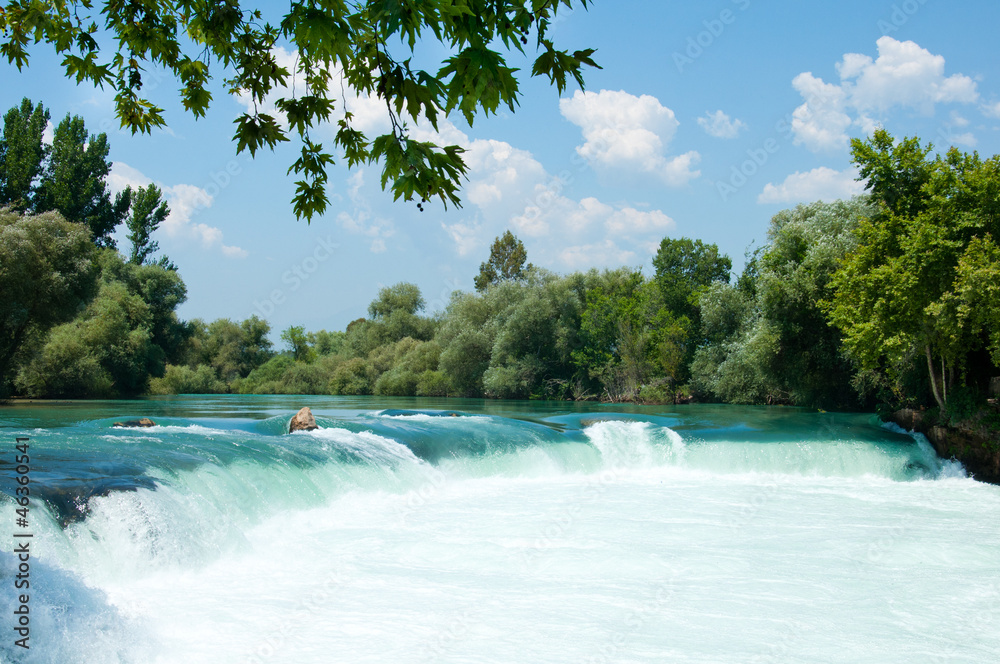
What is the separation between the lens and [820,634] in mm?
5469

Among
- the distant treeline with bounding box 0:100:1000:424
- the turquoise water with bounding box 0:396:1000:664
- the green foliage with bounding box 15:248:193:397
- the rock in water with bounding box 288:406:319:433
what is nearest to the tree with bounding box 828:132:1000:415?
the distant treeline with bounding box 0:100:1000:424

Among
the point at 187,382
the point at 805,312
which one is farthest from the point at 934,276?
the point at 187,382

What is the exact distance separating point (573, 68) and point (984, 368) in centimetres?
1586

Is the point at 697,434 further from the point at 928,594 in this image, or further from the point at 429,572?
the point at 429,572

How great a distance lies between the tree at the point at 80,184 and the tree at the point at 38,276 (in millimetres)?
12524

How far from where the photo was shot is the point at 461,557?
295 inches

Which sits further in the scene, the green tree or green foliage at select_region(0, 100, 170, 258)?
the green tree

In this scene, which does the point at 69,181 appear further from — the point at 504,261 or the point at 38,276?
the point at 504,261

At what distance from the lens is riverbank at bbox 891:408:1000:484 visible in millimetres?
12961

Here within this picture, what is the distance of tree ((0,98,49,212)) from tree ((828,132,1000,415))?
121 feet

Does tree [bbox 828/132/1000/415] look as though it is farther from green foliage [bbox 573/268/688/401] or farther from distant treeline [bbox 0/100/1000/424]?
green foliage [bbox 573/268/688/401]

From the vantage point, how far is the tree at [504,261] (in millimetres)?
63125

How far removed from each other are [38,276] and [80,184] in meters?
16.9

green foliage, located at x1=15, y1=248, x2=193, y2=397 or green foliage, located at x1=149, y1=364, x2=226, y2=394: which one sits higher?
green foliage, located at x1=15, y1=248, x2=193, y2=397
